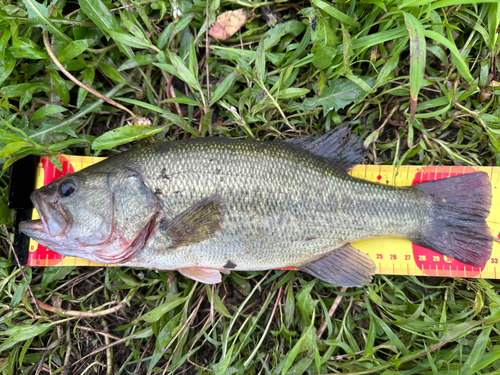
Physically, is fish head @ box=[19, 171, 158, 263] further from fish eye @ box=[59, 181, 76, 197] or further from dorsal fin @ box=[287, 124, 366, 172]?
dorsal fin @ box=[287, 124, 366, 172]

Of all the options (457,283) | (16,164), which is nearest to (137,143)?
(16,164)

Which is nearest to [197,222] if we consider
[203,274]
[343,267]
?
[203,274]

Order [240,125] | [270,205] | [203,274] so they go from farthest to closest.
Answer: [240,125]
[203,274]
[270,205]

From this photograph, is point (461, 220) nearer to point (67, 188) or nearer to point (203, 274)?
point (203, 274)

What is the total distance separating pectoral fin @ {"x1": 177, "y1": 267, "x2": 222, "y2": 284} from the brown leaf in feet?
6.65

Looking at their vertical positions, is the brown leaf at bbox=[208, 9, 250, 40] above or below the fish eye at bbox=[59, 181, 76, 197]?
above

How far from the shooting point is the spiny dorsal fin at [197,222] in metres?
2.03

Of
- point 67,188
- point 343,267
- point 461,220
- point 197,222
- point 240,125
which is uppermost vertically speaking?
point 240,125

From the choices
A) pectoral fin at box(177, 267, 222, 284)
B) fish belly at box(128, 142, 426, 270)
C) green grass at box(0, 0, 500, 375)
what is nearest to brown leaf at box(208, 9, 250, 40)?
green grass at box(0, 0, 500, 375)

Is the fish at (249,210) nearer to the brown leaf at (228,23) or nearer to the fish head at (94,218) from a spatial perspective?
the fish head at (94,218)

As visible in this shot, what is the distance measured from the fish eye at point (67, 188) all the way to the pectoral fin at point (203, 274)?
1.01 meters

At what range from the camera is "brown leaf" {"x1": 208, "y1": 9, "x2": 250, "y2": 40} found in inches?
97.7

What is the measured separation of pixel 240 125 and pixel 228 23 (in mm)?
909

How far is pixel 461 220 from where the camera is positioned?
2.40 metres
